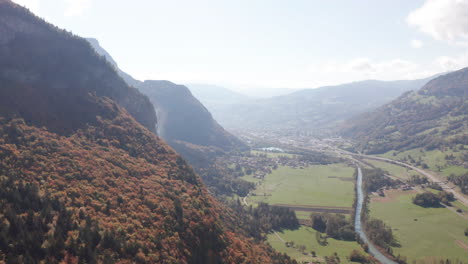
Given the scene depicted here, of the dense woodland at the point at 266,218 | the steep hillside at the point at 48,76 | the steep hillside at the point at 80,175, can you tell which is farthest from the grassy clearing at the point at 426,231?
the steep hillside at the point at 48,76

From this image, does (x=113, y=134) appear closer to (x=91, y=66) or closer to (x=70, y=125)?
(x=70, y=125)

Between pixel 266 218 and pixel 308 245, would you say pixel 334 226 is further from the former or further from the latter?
pixel 266 218

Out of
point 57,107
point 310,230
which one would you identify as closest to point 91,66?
point 57,107

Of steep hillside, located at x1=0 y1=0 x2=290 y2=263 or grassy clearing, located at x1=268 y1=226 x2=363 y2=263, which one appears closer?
steep hillside, located at x1=0 y1=0 x2=290 y2=263

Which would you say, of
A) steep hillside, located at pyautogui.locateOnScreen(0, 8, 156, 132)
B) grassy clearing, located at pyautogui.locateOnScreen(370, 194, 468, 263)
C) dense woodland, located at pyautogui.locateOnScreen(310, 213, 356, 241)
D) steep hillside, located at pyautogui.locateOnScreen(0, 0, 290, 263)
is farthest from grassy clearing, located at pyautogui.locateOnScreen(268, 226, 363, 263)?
steep hillside, located at pyautogui.locateOnScreen(0, 8, 156, 132)

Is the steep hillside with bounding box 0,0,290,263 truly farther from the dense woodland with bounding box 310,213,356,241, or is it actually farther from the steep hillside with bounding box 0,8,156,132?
the dense woodland with bounding box 310,213,356,241

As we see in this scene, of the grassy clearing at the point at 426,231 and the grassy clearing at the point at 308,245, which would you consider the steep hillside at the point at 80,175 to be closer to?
the grassy clearing at the point at 308,245
